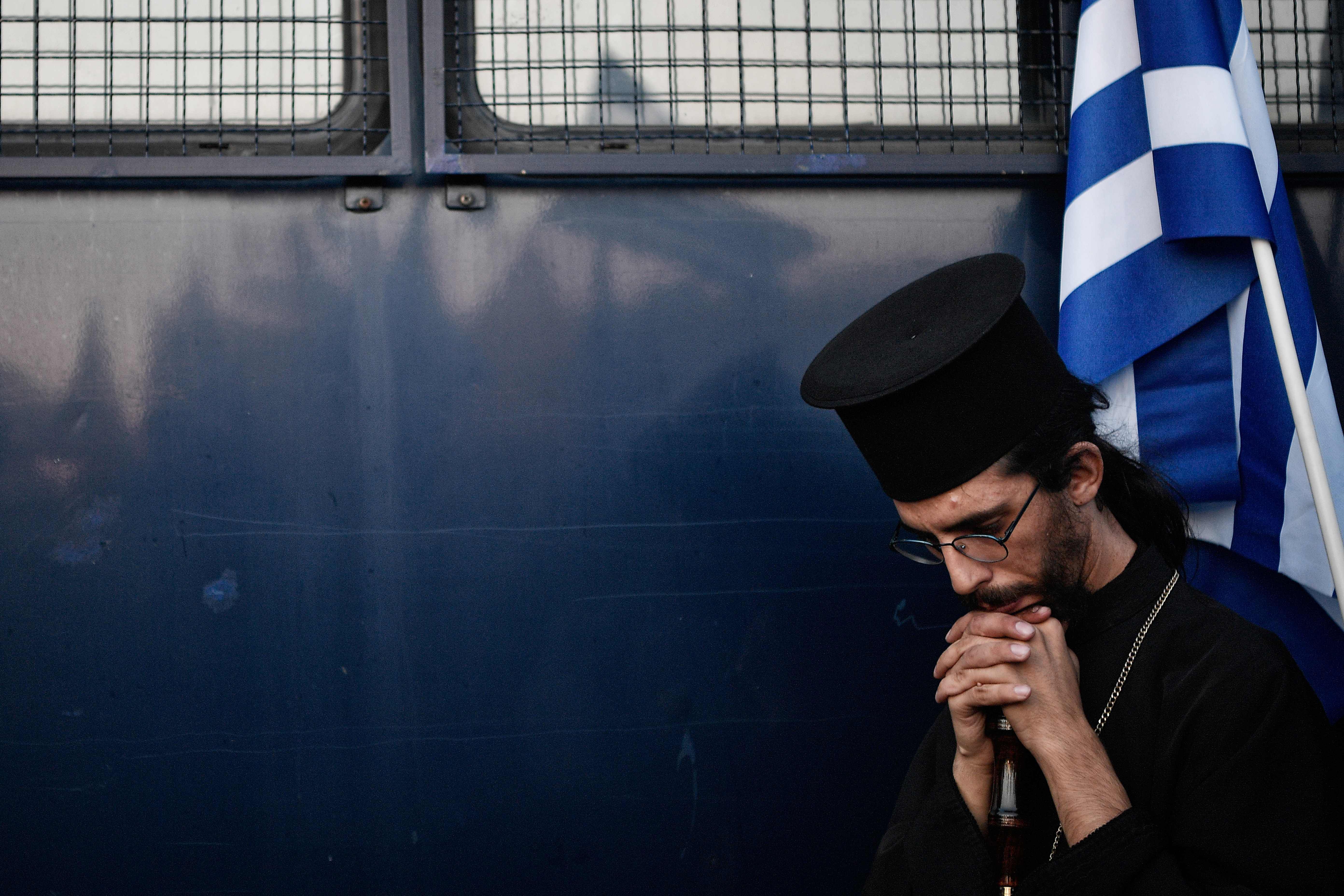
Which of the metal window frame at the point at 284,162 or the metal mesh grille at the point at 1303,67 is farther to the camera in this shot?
the metal mesh grille at the point at 1303,67

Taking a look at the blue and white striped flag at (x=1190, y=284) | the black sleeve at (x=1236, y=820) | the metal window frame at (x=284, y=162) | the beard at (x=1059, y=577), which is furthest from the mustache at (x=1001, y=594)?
the metal window frame at (x=284, y=162)

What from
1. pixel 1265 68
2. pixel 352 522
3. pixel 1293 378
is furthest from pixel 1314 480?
pixel 352 522

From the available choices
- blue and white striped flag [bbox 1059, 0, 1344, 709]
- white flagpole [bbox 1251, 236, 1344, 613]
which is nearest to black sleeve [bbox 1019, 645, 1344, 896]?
white flagpole [bbox 1251, 236, 1344, 613]

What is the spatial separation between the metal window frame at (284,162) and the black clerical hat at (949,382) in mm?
1109

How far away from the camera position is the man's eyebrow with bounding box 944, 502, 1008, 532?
4.76 feet

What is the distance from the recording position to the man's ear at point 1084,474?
4.84 feet

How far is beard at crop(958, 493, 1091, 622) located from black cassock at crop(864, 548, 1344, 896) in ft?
0.19

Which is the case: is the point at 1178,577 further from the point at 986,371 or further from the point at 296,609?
the point at 296,609

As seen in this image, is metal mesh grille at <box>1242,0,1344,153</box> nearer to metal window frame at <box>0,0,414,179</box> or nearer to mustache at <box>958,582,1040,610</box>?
mustache at <box>958,582,1040,610</box>

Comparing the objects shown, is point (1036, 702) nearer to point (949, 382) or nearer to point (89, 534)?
point (949, 382)

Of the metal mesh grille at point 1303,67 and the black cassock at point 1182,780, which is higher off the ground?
the metal mesh grille at point 1303,67

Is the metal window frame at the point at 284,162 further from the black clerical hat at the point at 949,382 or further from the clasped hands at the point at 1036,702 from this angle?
the clasped hands at the point at 1036,702

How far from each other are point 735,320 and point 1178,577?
1.04m

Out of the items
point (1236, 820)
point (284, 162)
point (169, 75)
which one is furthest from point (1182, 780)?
point (169, 75)
